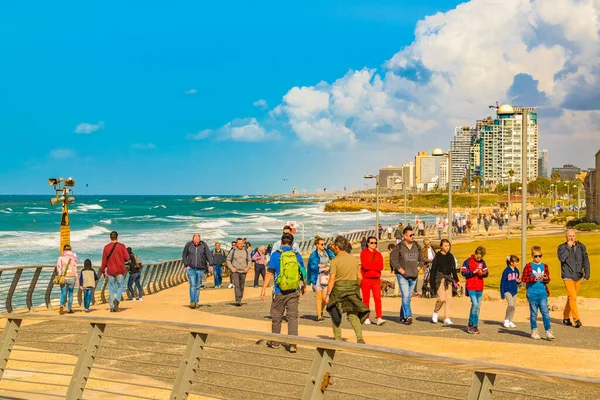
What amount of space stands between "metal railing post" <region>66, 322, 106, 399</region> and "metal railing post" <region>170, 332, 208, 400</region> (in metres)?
1.11

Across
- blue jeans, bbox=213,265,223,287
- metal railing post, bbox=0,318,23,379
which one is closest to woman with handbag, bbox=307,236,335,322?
metal railing post, bbox=0,318,23,379

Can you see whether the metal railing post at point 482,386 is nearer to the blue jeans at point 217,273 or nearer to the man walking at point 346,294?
the man walking at point 346,294

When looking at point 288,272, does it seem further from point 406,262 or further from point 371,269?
point 406,262

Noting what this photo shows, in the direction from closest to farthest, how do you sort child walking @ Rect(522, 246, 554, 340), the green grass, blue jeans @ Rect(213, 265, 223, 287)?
child walking @ Rect(522, 246, 554, 340), the green grass, blue jeans @ Rect(213, 265, 223, 287)

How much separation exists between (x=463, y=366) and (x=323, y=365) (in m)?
1.09

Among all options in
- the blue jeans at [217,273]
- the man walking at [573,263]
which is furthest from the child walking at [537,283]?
the blue jeans at [217,273]

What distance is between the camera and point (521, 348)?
11.9 meters

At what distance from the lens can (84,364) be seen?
20.6 ft

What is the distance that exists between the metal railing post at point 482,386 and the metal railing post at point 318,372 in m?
1.08

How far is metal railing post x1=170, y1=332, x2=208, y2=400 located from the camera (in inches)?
217

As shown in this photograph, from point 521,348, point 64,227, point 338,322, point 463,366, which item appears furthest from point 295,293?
point 64,227

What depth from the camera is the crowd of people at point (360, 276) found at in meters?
11.3

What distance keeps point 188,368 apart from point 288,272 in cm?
600

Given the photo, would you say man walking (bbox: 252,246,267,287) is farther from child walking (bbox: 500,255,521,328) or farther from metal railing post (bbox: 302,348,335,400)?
metal railing post (bbox: 302,348,335,400)
